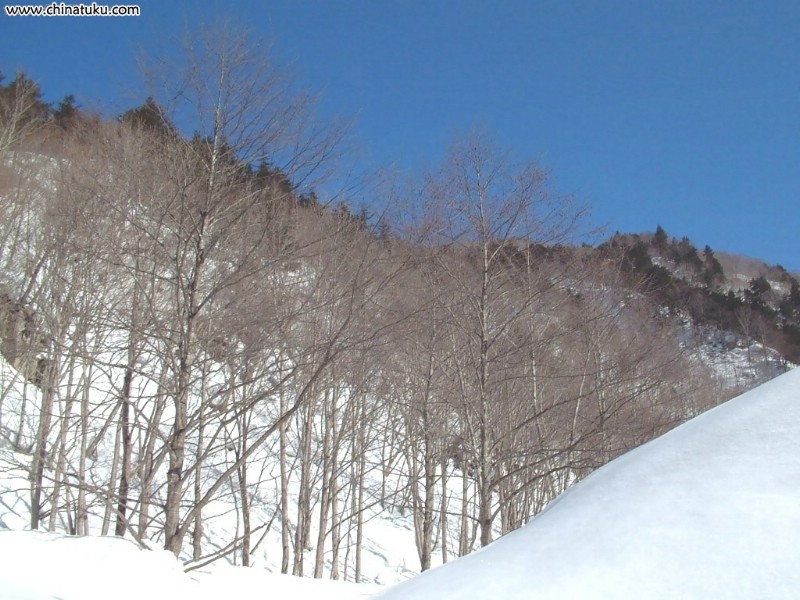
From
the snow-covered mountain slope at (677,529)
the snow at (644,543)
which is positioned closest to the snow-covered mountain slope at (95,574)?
the snow at (644,543)

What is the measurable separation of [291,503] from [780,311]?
43.2m

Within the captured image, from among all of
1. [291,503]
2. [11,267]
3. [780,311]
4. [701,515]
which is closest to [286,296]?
[701,515]

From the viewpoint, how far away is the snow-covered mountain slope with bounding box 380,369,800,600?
7.77 feet

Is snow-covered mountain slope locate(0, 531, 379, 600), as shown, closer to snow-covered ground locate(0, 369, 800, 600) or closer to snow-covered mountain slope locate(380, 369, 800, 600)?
snow-covered ground locate(0, 369, 800, 600)

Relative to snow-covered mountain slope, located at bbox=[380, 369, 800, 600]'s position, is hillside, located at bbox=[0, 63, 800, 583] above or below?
above

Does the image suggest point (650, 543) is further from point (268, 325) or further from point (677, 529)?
point (268, 325)

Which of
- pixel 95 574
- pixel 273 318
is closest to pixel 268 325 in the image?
pixel 273 318

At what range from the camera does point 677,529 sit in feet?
8.71

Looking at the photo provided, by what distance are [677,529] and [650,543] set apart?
129 millimetres

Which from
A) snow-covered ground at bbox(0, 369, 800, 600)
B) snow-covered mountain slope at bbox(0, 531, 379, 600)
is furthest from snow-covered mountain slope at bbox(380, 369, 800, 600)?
snow-covered mountain slope at bbox(0, 531, 379, 600)

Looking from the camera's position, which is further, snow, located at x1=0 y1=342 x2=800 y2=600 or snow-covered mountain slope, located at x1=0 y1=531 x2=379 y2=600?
snow-covered mountain slope, located at x1=0 y1=531 x2=379 y2=600

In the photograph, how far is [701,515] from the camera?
2688 mm

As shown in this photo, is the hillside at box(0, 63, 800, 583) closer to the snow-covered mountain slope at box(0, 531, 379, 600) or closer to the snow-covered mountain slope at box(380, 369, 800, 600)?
the snow-covered mountain slope at box(0, 531, 379, 600)

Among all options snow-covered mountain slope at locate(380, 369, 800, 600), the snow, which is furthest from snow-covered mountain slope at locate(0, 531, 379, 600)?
snow-covered mountain slope at locate(380, 369, 800, 600)
